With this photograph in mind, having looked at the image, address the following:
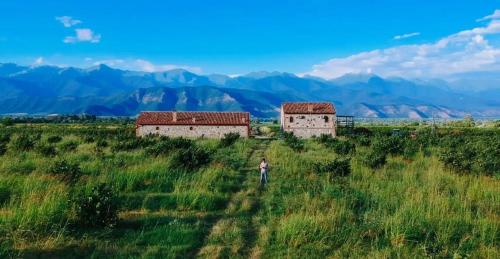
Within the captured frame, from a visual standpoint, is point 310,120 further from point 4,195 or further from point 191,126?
point 4,195

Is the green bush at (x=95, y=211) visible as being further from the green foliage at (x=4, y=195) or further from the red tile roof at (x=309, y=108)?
the red tile roof at (x=309, y=108)

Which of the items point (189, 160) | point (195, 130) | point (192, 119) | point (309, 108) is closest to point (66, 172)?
point (189, 160)

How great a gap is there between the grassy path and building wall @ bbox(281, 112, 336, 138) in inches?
1841

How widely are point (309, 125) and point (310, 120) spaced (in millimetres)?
759

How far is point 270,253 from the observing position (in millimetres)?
7031

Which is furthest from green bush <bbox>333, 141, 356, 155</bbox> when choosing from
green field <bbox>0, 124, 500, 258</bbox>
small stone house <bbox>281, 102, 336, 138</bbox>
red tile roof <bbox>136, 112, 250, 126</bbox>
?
small stone house <bbox>281, 102, 336, 138</bbox>

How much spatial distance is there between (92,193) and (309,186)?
21.0 ft

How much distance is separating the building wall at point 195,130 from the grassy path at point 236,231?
1754 inches

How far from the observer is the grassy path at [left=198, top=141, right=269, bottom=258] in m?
7.06

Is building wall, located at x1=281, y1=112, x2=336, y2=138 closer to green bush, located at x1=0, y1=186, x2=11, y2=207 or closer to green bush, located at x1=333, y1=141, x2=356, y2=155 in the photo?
green bush, located at x1=333, y1=141, x2=356, y2=155

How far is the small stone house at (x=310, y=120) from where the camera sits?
58.0 metres

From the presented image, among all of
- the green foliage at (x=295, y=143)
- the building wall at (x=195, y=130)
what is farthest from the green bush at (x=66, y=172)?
the building wall at (x=195, y=130)

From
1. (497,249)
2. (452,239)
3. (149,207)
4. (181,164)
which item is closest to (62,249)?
(149,207)

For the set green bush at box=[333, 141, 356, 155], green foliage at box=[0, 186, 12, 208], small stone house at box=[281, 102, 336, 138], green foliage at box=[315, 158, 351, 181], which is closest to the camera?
green foliage at box=[0, 186, 12, 208]
